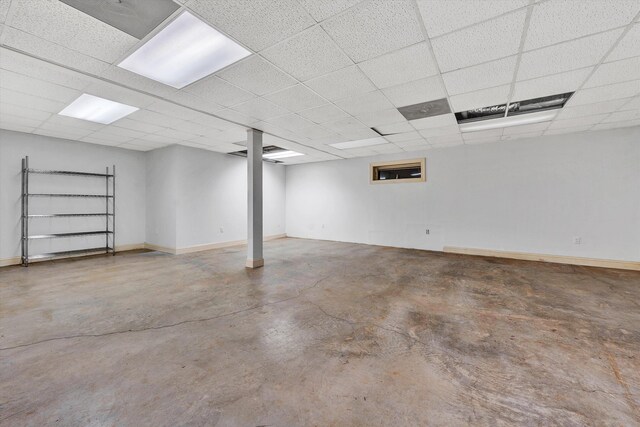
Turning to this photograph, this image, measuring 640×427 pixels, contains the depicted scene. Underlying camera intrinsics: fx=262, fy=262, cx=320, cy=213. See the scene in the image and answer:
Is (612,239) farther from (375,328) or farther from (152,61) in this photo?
(152,61)

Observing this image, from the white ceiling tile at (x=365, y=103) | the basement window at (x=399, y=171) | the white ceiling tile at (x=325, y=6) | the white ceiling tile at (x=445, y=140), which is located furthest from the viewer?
the basement window at (x=399, y=171)

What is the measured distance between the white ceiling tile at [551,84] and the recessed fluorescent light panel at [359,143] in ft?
8.54

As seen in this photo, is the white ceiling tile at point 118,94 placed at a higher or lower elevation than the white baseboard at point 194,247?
higher

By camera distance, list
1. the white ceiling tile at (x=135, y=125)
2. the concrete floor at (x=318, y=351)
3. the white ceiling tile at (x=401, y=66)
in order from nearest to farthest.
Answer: the concrete floor at (x=318, y=351)
the white ceiling tile at (x=401, y=66)
the white ceiling tile at (x=135, y=125)

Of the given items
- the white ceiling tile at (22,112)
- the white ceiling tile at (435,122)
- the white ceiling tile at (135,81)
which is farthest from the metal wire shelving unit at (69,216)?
the white ceiling tile at (435,122)

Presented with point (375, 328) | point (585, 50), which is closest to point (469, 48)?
point (585, 50)

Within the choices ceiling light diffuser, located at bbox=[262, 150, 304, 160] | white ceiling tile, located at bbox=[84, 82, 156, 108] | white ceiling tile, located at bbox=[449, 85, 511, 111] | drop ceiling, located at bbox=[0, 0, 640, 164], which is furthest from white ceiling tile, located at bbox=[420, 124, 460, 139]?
white ceiling tile, located at bbox=[84, 82, 156, 108]

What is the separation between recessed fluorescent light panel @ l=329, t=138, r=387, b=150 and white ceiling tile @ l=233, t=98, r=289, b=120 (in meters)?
2.24

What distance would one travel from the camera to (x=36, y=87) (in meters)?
3.17

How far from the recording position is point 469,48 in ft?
7.80

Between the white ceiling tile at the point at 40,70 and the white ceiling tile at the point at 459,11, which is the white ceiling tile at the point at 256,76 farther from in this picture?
the white ceiling tile at the point at 40,70

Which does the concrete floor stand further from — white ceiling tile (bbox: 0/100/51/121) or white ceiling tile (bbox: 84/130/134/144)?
white ceiling tile (bbox: 84/130/134/144)

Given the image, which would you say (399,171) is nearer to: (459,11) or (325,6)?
(459,11)

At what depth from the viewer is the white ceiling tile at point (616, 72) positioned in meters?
2.61
